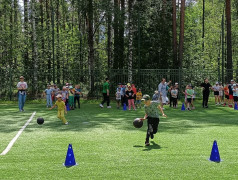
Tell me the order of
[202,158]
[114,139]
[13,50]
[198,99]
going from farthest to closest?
[13,50] < [198,99] < [114,139] < [202,158]

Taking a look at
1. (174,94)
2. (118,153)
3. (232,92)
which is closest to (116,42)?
(174,94)

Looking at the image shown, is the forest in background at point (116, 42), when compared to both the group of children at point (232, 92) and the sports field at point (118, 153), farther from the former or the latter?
the sports field at point (118, 153)

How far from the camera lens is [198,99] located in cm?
2648

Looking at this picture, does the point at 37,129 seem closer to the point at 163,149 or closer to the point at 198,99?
the point at 163,149

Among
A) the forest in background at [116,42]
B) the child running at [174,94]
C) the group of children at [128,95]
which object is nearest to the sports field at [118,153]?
the group of children at [128,95]

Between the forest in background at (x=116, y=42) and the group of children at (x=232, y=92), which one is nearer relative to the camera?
the group of children at (x=232, y=92)

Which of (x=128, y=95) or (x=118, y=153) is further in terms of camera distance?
(x=128, y=95)

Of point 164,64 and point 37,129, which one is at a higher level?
point 164,64

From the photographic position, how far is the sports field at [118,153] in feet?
20.1

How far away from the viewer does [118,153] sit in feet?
25.5

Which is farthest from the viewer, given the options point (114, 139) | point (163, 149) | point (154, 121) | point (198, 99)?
point (198, 99)

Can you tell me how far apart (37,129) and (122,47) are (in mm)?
19634

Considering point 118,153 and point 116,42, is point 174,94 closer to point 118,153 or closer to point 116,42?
point 116,42

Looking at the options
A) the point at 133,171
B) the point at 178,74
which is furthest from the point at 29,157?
the point at 178,74
